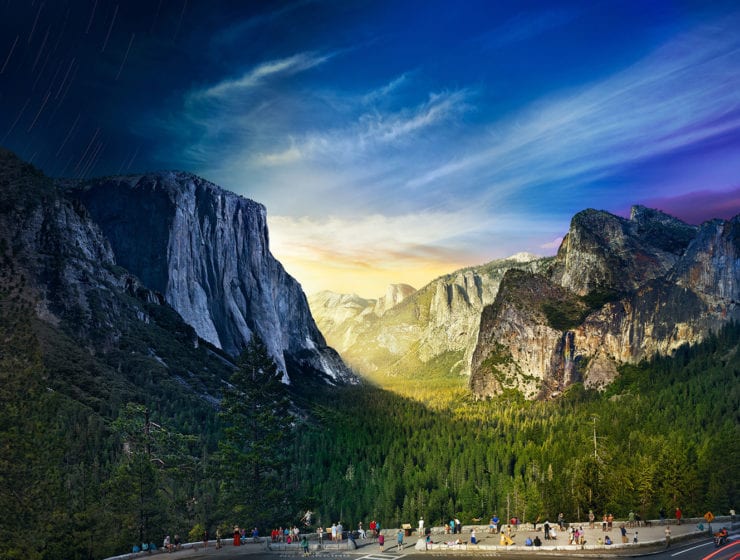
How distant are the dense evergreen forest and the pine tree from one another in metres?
0.20

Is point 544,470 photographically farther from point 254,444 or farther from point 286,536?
point 254,444

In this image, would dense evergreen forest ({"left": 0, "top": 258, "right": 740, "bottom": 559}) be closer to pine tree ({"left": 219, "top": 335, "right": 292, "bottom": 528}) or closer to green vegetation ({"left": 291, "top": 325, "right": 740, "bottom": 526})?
pine tree ({"left": 219, "top": 335, "right": 292, "bottom": 528})

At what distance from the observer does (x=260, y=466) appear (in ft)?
236

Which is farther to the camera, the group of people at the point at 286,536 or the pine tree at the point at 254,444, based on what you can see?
the pine tree at the point at 254,444

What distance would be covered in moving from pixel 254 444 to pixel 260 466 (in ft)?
11.8

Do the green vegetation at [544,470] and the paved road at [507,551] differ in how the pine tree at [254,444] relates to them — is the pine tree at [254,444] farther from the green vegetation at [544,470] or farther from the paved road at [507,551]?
the paved road at [507,551]

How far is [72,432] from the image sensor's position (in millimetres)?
127812

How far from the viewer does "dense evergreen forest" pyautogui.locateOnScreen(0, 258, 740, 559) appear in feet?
192

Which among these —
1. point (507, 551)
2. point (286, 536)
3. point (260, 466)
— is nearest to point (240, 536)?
point (286, 536)

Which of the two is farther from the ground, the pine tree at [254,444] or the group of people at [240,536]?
the pine tree at [254,444]

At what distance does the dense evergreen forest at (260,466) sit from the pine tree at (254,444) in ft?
0.67

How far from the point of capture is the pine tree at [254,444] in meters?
70.6

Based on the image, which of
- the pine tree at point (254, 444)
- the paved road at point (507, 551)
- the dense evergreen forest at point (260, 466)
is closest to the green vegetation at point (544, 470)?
the dense evergreen forest at point (260, 466)

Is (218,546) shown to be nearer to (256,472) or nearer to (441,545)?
(256,472)
